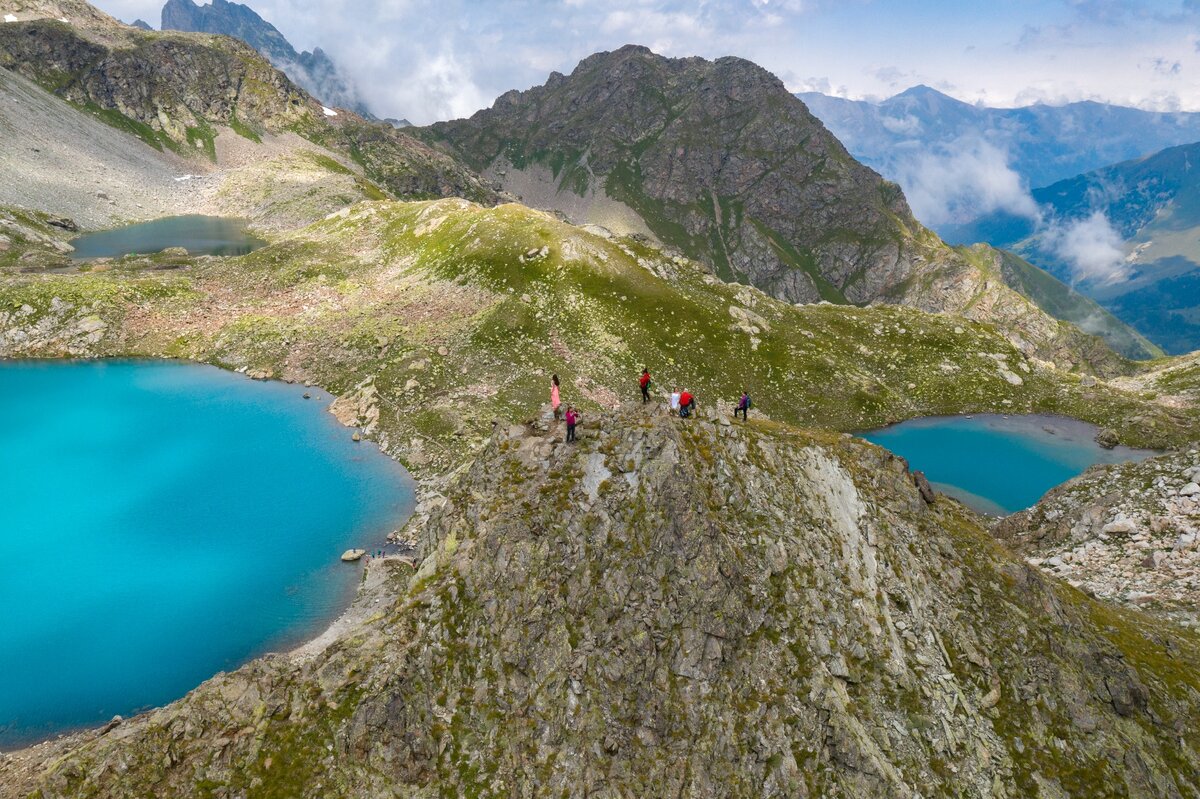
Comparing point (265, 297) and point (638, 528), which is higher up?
point (638, 528)

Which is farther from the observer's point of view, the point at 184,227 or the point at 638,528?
the point at 184,227

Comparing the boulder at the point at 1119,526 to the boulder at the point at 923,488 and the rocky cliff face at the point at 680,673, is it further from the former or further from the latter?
the boulder at the point at 923,488

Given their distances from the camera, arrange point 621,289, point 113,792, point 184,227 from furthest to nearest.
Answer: point 184,227 → point 621,289 → point 113,792

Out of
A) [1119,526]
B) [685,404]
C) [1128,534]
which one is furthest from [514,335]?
[1128,534]

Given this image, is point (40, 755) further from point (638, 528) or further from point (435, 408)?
point (435, 408)

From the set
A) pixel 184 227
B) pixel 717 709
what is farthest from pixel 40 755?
pixel 184 227

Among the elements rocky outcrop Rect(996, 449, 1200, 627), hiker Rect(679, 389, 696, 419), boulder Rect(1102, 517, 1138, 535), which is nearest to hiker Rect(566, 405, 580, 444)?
hiker Rect(679, 389, 696, 419)
